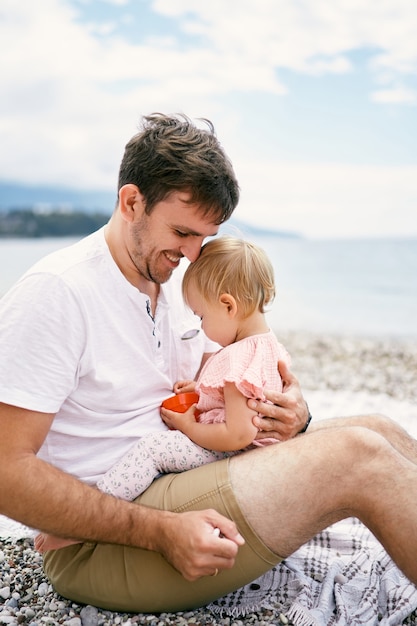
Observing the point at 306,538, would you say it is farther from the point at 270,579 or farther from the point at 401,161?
the point at 401,161

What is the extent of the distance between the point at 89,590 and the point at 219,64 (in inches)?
1492

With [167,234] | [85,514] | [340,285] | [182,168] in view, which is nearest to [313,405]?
[167,234]

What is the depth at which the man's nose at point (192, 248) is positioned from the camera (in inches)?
99.0

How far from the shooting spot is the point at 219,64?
3750 centimetres

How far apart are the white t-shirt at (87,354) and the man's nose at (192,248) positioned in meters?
0.22

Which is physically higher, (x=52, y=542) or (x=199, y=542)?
(x=199, y=542)

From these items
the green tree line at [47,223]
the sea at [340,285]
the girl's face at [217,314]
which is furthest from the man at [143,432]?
the green tree line at [47,223]

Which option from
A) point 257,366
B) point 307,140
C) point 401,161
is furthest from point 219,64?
point 257,366

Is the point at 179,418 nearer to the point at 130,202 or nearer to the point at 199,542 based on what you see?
the point at 199,542

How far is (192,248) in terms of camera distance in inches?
99.3

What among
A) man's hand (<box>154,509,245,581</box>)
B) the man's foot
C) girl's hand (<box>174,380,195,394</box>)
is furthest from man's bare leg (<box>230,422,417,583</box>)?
the man's foot

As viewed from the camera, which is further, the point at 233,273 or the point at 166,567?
the point at 233,273

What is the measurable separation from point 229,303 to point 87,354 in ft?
1.79

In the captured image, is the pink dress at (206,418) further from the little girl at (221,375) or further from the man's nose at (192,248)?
the man's nose at (192,248)
